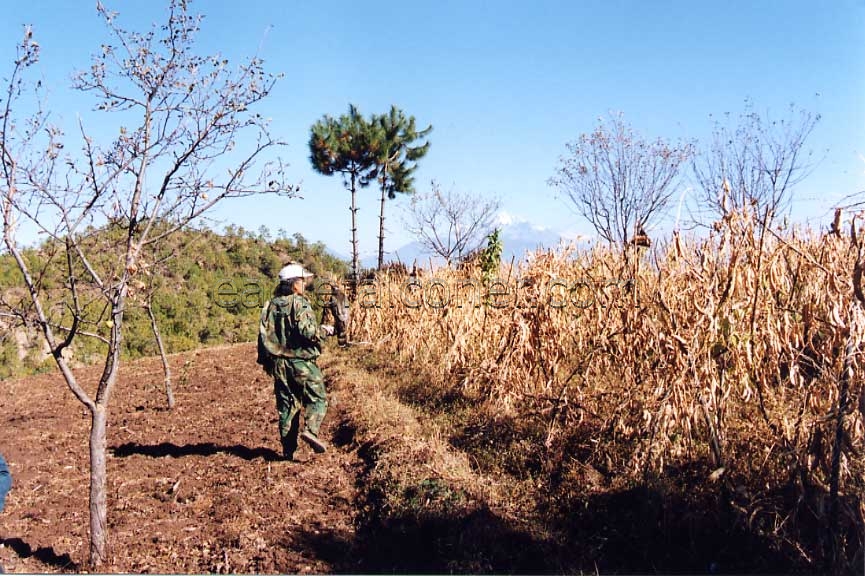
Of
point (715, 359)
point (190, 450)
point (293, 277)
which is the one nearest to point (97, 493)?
point (293, 277)

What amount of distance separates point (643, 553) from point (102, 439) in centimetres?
312

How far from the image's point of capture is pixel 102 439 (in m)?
3.59

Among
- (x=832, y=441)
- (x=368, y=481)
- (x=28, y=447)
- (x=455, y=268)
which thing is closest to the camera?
(x=832, y=441)

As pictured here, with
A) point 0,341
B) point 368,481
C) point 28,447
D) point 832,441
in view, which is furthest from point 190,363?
point 832,441

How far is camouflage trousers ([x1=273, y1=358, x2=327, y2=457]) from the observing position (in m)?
5.40

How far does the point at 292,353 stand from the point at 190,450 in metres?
1.72

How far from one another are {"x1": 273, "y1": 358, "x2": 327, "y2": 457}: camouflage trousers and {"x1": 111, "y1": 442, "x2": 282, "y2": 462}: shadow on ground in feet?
1.84

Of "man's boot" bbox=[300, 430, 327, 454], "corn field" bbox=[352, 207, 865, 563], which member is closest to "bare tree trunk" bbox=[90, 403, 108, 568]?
"man's boot" bbox=[300, 430, 327, 454]

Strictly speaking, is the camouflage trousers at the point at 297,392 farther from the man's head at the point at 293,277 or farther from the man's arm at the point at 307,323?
the man's head at the point at 293,277

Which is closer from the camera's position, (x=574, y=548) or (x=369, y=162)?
(x=574, y=548)

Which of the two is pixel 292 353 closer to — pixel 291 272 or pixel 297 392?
pixel 297 392

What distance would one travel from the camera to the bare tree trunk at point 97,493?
3516mm

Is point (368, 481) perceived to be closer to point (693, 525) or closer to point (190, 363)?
point (693, 525)

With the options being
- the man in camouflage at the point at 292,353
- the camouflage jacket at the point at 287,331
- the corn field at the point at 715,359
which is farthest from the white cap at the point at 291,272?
the corn field at the point at 715,359
